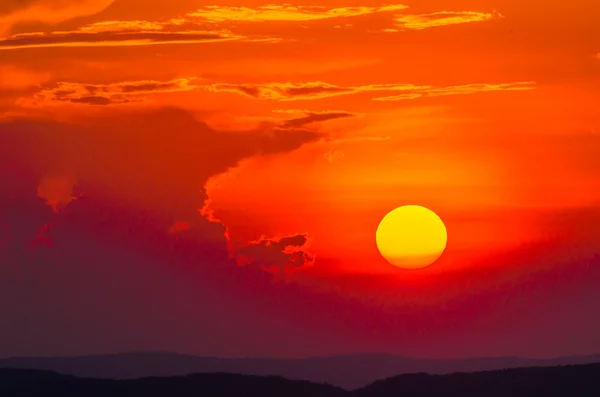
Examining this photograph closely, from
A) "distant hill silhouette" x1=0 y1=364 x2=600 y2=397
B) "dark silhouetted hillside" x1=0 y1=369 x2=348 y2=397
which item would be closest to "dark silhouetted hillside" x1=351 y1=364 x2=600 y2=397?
"distant hill silhouette" x1=0 y1=364 x2=600 y2=397

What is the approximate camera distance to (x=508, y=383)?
12119 cm

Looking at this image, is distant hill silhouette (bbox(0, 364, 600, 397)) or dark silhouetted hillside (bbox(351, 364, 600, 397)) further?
dark silhouetted hillside (bbox(351, 364, 600, 397))

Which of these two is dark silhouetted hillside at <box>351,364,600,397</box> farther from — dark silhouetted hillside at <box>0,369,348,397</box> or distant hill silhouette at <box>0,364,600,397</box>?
dark silhouetted hillside at <box>0,369,348,397</box>

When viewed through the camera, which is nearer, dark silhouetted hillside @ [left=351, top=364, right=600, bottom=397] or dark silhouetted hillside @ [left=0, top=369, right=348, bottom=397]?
dark silhouetted hillside @ [left=0, top=369, right=348, bottom=397]

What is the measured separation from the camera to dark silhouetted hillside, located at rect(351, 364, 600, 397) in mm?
119938

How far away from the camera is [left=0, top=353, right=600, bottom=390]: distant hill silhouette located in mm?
116375

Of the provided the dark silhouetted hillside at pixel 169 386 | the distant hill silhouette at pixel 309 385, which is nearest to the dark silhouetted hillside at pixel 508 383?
the distant hill silhouette at pixel 309 385

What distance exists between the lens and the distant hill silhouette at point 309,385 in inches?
4712

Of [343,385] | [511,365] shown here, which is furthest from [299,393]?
[511,365]

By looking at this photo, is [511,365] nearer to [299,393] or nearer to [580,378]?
[580,378]

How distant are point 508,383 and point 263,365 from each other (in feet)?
48.7

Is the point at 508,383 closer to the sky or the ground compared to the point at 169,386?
closer to the sky

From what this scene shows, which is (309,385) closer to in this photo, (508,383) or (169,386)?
(169,386)

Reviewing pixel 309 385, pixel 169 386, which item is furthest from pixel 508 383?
pixel 169 386
